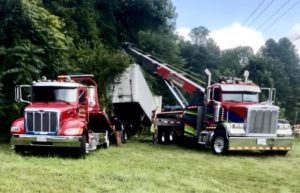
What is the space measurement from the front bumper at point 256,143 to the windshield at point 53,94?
524cm

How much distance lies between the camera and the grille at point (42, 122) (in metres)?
14.3

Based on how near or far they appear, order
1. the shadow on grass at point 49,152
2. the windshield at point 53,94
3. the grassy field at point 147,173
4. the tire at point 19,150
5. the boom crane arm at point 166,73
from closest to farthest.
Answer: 1. the grassy field at point 147,173
2. the shadow on grass at point 49,152
3. the tire at point 19,150
4. the windshield at point 53,94
5. the boom crane arm at point 166,73

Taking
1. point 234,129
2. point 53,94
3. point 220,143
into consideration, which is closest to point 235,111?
point 234,129

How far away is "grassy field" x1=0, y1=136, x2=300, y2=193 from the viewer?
9.52m

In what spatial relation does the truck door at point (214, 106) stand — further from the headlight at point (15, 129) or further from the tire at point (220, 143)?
the headlight at point (15, 129)

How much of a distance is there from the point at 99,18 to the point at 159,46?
6.14 meters

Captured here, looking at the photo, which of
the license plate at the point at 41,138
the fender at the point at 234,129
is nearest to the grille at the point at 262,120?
the fender at the point at 234,129

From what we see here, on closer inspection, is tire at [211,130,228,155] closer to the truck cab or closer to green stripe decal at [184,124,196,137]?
the truck cab

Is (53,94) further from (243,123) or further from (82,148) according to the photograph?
(243,123)

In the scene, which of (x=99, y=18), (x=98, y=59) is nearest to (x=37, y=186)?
(x=98, y=59)

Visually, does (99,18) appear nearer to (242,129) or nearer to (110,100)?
(110,100)

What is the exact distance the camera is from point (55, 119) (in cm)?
1432

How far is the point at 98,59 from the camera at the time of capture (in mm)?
22828

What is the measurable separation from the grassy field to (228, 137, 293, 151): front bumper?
0.33 metres
